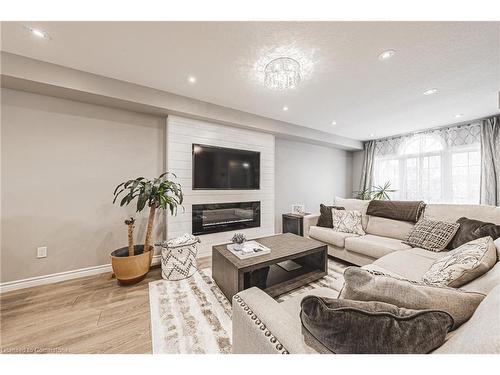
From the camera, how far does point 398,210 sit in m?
2.56

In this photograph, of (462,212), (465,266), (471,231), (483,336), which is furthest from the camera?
(462,212)

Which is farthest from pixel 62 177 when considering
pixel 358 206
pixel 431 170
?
pixel 431 170

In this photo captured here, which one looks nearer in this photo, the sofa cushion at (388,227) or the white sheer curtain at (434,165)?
the sofa cushion at (388,227)

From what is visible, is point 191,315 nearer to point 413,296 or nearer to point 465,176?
point 413,296

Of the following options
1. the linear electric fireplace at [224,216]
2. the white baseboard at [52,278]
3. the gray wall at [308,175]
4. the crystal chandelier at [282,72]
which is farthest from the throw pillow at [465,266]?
the white baseboard at [52,278]

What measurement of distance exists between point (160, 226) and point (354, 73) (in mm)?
3245

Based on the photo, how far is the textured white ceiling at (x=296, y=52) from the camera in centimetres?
150

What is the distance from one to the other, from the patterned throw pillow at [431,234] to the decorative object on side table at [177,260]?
2628 mm

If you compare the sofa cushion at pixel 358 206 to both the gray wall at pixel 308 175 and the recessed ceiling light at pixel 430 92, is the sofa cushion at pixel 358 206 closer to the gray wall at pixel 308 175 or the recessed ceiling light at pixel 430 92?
the gray wall at pixel 308 175

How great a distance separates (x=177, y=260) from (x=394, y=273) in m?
2.17

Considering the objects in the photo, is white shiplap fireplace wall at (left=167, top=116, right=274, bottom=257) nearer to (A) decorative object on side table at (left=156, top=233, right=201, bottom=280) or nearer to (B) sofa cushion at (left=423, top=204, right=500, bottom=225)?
(A) decorative object on side table at (left=156, top=233, right=201, bottom=280)

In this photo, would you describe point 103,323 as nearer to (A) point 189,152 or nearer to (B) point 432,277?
(A) point 189,152

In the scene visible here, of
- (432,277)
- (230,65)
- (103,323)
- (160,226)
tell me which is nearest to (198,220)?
(160,226)

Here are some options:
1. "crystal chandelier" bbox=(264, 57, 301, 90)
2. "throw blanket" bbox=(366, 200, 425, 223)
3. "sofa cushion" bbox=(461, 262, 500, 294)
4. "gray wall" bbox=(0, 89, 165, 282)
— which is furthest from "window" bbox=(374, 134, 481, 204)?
"gray wall" bbox=(0, 89, 165, 282)
